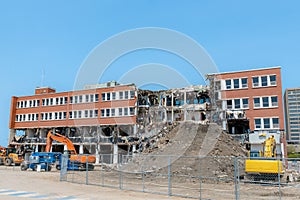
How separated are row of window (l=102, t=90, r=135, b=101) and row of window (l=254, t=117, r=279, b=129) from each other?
20201 mm

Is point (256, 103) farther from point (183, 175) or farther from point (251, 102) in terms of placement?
point (183, 175)

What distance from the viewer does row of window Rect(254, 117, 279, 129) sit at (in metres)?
41.2

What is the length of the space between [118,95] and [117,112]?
3.04 metres

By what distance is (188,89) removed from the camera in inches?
1913

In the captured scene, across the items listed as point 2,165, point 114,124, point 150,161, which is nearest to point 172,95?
point 114,124

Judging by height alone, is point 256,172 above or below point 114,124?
below

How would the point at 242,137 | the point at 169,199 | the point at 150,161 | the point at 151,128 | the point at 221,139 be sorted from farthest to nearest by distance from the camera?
the point at 151,128 < the point at 242,137 < the point at 221,139 < the point at 150,161 < the point at 169,199

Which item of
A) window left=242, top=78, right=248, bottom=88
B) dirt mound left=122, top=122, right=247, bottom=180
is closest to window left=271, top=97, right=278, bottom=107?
window left=242, top=78, right=248, bottom=88

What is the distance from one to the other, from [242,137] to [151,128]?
46.2ft

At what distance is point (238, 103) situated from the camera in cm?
4394

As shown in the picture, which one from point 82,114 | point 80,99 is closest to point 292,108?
point 80,99

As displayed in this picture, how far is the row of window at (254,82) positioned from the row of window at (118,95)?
1587 centimetres

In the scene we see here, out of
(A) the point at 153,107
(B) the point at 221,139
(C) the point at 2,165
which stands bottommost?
(C) the point at 2,165

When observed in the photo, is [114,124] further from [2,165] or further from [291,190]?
[291,190]
